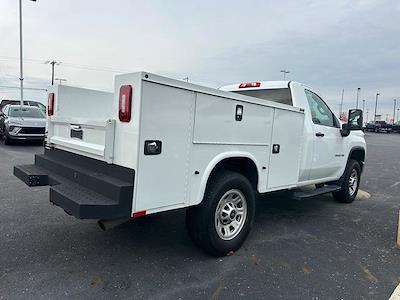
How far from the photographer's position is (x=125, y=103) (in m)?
2.92

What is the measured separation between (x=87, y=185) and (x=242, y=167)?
5.89 ft

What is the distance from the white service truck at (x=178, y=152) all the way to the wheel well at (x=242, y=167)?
1cm

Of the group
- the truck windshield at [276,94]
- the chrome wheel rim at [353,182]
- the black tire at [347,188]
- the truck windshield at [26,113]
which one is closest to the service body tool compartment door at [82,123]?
the truck windshield at [276,94]

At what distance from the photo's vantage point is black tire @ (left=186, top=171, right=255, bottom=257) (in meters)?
3.54

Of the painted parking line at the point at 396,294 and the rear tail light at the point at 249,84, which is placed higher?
the rear tail light at the point at 249,84

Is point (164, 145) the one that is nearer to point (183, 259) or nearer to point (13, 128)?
point (183, 259)

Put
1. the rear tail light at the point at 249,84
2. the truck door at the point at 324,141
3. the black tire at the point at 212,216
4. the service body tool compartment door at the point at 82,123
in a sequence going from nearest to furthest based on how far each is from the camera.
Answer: the service body tool compartment door at the point at 82,123 < the black tire at the point at 212,216 < the truck door at the point at 324,141 < the rear tail light at the point at 249,84

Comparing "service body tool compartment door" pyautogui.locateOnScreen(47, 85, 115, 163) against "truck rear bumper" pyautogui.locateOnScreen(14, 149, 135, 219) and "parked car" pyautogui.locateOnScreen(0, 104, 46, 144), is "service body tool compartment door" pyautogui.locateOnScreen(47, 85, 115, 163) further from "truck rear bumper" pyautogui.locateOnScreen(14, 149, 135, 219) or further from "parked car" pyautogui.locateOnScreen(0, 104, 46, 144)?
"parked car" pyautogui.locateOnScreen(0, 104, 46, 144)

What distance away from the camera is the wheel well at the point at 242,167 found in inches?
152

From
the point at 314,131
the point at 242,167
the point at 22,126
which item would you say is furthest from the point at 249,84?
the point at 22,126

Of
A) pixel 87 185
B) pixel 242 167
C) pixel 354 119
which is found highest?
pixel 354 119

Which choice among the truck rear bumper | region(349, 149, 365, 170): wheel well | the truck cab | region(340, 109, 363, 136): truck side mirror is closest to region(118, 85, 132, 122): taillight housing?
the truck rear bumper

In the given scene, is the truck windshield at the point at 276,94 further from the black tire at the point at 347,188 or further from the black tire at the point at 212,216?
the black tire at the point at 347,188

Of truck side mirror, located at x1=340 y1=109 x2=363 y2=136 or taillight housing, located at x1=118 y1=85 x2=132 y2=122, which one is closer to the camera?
taillight housing, located at x1=118 y1=85 x2=132 y2=122
